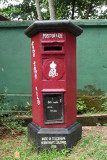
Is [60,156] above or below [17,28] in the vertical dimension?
below

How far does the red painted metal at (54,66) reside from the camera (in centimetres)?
307

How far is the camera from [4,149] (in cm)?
338

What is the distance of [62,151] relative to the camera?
3055mm

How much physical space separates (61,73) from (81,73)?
83.1 inches

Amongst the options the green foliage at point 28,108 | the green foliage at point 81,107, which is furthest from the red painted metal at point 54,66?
the green foliage at point 28,108

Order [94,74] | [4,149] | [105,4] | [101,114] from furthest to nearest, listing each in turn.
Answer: [105,4] → [94,74] → [101,114] → [4,149]

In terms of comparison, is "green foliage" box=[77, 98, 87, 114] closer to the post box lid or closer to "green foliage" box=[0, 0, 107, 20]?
the post box lid

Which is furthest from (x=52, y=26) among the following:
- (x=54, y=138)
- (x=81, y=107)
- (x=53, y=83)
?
(x=81, y=107)

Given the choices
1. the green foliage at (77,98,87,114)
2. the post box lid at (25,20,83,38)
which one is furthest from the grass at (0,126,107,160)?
the post box lid at (25,20,83,38)

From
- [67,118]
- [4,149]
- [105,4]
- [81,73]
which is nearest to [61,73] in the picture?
[67,118]

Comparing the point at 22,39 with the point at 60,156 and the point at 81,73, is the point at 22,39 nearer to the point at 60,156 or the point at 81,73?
the point at 81,73

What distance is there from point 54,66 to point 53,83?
0.27 m

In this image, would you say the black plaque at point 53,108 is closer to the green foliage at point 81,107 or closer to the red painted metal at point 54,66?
the red painted metal at point 54,66

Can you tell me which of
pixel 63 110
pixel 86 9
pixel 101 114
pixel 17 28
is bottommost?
pixel 101 114
